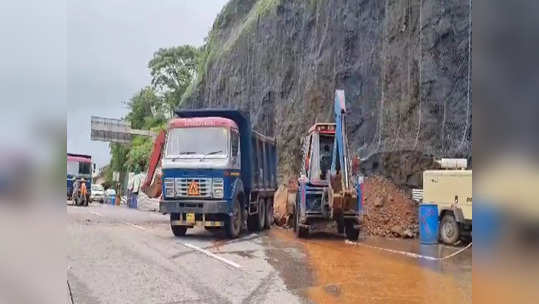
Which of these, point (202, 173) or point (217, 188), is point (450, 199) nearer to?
point (217, 188)

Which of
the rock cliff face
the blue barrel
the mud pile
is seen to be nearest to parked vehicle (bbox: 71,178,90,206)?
the rock cliff face

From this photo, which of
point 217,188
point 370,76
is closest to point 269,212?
point 217,188

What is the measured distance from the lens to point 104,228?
15.7 metres

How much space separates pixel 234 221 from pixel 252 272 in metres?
5.30

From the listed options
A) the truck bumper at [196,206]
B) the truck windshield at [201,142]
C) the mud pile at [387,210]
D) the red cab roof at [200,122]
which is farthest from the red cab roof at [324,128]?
the mud pile at [387,210]

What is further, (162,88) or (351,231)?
(162,88)

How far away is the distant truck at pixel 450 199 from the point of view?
12953mm

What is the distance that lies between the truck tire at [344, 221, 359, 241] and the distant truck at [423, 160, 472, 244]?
6.64 feet

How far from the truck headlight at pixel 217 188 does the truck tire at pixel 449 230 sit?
566cm

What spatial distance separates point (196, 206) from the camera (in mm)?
12914

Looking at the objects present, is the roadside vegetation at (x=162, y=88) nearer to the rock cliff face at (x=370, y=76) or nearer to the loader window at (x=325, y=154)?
the rock cliff face at (x=370, y=76)

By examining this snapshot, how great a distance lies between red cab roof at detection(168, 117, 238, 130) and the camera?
13.1 metres

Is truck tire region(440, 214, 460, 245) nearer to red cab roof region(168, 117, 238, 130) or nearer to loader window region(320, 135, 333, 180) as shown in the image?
loader window region(320, 135, 333, 180)
